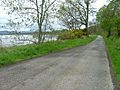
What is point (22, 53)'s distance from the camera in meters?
21.9

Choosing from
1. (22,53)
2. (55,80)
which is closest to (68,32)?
(22,53)

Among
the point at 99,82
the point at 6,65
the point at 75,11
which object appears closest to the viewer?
the point at 99,82

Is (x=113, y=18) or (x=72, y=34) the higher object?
(x=113, y=18)

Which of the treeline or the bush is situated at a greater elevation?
the treeline

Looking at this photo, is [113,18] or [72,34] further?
[72,34]

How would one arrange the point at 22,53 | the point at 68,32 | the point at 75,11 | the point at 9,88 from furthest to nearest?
1. the point at 75,11
2. the point at 68,32
3. the point at 22,53
4. the point at 9,88

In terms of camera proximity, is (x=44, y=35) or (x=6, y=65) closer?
(x=6, y=65)

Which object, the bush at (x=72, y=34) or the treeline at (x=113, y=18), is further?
the bush at (x=72, y=34)

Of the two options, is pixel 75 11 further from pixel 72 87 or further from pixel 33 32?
pixel 72 87

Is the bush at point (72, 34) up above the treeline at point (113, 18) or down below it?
below

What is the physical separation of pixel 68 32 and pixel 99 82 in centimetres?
5616

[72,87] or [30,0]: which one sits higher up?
[30,0]

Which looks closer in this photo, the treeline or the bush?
the treeline

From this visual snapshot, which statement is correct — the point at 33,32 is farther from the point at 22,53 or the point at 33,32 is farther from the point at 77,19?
the point at 77,19
